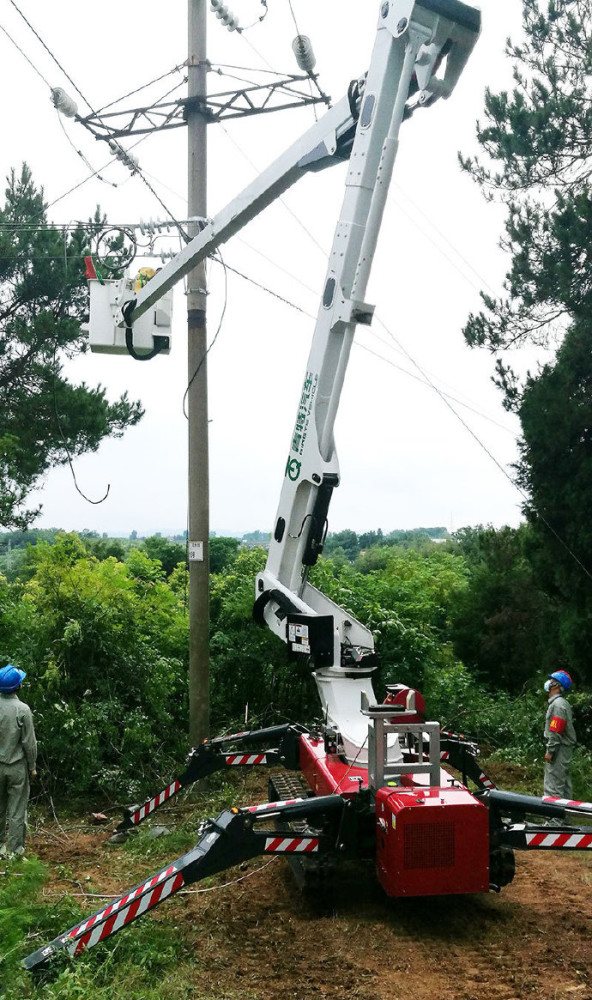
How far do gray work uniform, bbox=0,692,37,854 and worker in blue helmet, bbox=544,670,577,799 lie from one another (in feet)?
15.8

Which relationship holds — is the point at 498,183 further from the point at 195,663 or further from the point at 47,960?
the point at 47,960

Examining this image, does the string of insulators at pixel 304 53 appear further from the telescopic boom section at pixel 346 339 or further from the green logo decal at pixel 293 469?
the green logo decal at pixel 293 469

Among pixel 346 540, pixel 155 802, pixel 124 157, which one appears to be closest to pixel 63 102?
pixel 124 157

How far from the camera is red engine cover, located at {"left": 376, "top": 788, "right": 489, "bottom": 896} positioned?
5.51 meters

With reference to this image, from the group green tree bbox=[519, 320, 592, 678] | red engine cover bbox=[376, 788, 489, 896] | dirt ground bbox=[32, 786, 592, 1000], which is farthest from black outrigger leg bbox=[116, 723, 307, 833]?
green tree bbox=[519, 320, 592, 678]

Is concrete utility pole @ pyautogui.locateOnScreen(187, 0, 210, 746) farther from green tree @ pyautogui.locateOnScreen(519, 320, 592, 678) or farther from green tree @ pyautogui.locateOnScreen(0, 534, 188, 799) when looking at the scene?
green tree @ pyautogui.locateOnScreen(519, 320, 592, 678)

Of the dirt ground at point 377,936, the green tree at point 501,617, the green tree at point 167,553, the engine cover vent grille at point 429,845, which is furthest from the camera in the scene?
the green tree at point 167,553

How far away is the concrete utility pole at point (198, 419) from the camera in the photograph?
9523 mm

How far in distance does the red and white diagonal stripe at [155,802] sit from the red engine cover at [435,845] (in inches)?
117

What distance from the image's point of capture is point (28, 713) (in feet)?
24.2

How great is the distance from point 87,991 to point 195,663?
16.9ft

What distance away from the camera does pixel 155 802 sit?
8148 millimetres

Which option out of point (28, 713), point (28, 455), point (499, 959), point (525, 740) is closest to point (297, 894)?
point (499, 959)

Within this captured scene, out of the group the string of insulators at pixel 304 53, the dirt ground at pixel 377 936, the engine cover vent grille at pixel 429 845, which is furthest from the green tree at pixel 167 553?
the engine cover vent grille at pixel 429 845
